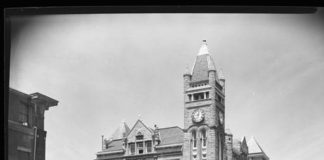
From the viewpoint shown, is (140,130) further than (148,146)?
No

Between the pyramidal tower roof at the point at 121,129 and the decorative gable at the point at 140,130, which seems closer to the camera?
the pyramidal tower roof at the point at 121,129

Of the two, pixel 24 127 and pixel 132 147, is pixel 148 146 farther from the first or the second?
pixel 24 127

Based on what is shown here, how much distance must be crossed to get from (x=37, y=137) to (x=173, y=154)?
11.2 ft

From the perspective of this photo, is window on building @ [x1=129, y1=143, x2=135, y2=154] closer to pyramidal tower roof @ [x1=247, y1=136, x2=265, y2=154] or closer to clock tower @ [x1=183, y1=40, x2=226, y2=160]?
clock tower @ [x1=183, y1=40, x2=226, y2=160]

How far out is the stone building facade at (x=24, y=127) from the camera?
227 centimetres

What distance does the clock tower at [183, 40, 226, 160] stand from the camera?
3.89 meters

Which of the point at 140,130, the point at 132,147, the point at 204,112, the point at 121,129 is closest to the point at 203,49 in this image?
the point at 121,129

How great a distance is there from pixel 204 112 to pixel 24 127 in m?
3.68

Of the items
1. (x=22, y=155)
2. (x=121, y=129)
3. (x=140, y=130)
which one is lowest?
(x=22, y=155)

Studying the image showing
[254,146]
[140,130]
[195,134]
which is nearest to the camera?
[254,146]

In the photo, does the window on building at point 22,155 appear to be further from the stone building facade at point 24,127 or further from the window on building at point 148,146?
the window on building at point 148,146

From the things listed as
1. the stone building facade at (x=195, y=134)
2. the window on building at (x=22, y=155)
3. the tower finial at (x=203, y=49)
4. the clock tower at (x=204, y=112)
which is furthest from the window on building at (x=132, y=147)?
the window on building at (x=22, y=155)

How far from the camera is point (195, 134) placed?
6.32 meters
